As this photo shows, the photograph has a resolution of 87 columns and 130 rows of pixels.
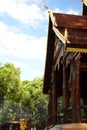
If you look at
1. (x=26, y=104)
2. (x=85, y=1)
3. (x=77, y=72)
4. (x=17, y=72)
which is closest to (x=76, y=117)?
(x=77, y=72)

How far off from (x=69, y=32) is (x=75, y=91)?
9.72ft

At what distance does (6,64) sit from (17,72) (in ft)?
16.0

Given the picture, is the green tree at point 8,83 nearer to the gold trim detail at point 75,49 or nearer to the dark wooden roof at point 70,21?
the dark wooden roof at point 70,21

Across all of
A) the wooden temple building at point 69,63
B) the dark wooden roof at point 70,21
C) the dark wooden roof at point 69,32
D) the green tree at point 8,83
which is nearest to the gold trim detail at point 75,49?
the wooden temple building at point 69,63

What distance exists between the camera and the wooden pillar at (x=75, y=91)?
1055 cm

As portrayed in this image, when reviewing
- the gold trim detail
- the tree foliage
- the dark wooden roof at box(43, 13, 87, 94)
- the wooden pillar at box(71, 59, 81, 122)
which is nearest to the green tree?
the tree foliage

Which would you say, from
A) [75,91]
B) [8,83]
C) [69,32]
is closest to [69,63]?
[69,32]

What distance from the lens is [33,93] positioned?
199 feet

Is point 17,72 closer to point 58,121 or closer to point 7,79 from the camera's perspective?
point 7,79

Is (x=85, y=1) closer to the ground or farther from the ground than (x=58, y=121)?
farther from the ground

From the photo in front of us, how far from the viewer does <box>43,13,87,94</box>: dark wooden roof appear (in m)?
11.4

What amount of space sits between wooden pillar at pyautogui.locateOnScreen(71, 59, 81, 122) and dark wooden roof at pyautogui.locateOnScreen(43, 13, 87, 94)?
1.02 metres

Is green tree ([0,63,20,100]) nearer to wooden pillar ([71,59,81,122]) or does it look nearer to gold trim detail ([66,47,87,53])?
wooden pillar ([71,59,81,122])

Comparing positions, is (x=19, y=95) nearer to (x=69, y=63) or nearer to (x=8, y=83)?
(x=8, y=83)
